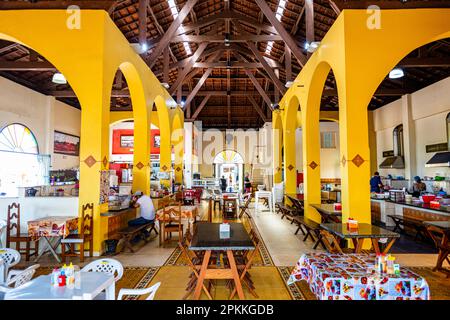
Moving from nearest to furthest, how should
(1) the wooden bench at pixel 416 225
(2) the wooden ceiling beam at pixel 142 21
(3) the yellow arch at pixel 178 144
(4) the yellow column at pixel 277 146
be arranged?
(1) the wooden bench at pixel 416 225, (2) the wooden ceiling beam at pixel 142 21, (4) the yellow column at pixel 277 146, (3) the yellow arch at pixel 178 144

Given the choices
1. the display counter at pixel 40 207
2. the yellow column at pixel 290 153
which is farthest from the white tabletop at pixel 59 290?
the yellow column at pixel 290 153

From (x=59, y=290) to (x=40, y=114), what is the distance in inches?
440

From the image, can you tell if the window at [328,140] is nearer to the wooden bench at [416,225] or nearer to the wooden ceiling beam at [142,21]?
the wooden bench at [416,225]

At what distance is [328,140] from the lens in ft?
53.2

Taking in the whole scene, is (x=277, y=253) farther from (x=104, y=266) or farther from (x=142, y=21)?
(x=142, y=21)

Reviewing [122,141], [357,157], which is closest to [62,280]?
[357,157]

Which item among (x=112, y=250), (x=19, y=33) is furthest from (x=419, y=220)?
(x=19, y=33)

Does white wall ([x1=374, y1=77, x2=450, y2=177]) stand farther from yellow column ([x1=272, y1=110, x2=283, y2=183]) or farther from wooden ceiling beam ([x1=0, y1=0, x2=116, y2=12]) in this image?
wooden ceiling beam ([x1=0, y1=0, x2=116, y2=12])

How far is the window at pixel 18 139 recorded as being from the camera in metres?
9.18

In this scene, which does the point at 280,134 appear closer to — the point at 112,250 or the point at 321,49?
the point at 321,49

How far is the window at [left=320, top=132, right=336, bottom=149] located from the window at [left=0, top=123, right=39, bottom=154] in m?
14.5

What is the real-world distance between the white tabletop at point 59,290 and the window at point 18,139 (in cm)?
919

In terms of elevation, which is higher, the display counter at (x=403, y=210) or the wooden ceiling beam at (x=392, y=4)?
the wooden ceiling beam at (x=392, y=4)
